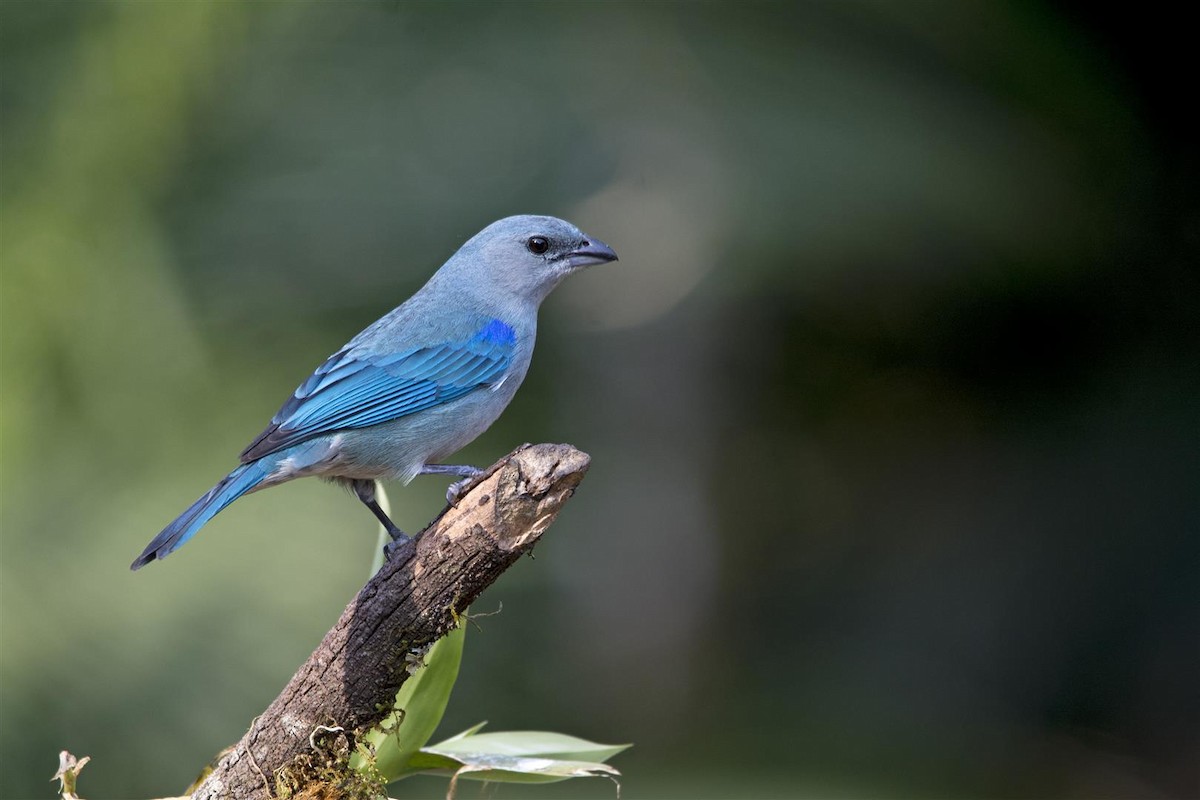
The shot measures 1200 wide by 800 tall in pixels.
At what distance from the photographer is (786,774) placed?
6.15 metres

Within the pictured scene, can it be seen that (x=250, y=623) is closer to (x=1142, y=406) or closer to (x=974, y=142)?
(x=974, y=142)

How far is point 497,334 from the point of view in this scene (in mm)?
4016

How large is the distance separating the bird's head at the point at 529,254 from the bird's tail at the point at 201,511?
1.28 metres

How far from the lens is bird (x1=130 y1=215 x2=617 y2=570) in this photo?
3477 millimetres

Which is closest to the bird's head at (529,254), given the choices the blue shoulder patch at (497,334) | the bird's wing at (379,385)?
the blue shoulder patch at (497,334)

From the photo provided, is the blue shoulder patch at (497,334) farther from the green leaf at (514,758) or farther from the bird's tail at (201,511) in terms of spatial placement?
the green leaf at (514,758)

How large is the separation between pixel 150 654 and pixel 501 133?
3558mm

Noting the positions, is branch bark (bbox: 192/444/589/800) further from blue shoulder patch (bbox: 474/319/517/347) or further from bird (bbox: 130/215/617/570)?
blue shoulder patch (bbox: 474/319/517/347)

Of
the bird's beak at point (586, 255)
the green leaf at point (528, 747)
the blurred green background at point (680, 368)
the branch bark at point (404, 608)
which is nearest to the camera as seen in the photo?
the branch bark at point (404, 608)

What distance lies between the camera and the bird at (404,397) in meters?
3.48

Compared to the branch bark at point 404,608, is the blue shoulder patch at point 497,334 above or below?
above

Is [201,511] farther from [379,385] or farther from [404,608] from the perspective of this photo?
[404,608]

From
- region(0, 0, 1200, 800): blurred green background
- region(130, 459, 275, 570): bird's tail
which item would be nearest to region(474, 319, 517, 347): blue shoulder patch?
region(130, 459, 275, 570): bird's tail

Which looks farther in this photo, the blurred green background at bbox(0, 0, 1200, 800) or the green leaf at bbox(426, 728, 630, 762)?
the blurred green background at bbox(0, 0, 1200, 800)
